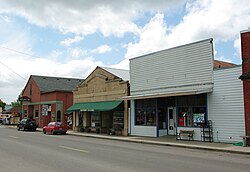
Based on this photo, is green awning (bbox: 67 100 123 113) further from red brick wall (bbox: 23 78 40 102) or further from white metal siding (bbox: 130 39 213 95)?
red brick wall (bbox: 23 78 40 102)

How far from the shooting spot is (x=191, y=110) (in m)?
21.2

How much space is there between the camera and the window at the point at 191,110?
2044 cm

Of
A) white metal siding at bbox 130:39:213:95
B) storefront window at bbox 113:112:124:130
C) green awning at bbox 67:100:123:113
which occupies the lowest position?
storefront window at bbox 113:112:124:130

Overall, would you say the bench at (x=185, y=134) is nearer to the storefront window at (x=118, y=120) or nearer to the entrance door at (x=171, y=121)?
the entrance door at (x=171, y=121)

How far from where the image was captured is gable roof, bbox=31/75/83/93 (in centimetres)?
4759

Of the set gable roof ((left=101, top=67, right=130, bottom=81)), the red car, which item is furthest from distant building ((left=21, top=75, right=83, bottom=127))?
gable roof ((left=101, top=67, right=130, bottom=81))

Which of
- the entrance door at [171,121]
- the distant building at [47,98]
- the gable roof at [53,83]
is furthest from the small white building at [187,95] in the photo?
the gable roof at [53,83]

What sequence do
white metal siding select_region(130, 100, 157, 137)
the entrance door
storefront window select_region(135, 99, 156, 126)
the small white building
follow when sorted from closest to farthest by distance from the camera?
the small white building
the entrance door
white metal siding select_region(130, 100, 157, 137)
storefront window select_region(135, 99, 156, 126)

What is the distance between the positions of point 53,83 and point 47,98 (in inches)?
226

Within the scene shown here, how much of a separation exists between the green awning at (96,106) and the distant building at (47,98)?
874cm

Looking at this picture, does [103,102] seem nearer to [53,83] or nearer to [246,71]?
[246,71]

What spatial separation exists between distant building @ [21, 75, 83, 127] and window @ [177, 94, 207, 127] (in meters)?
24.4

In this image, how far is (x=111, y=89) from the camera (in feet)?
95.1

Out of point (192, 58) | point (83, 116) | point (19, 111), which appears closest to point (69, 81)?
point (19, 111)
